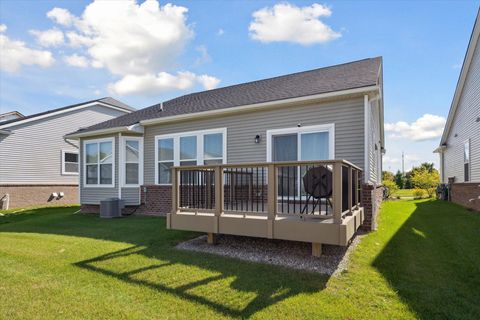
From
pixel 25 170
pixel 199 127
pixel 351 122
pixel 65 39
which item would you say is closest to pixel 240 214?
pixel 351 122

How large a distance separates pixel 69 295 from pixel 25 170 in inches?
581

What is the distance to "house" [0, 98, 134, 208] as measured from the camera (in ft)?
48.5

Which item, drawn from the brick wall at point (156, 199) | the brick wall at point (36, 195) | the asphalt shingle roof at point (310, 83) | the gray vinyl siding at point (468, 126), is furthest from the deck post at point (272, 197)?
the brick wall at point (36, 195)

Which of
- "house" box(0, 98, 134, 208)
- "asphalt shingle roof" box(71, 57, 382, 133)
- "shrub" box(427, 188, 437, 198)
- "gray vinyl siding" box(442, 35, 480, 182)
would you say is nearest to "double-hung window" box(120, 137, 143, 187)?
"asphalt shingle roof" box(71, 57, 382, 133)

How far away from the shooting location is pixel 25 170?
15359mm

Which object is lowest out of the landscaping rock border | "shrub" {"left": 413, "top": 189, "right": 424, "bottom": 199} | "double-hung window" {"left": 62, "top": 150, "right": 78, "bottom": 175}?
"shrub" {"left": 413, "top": 189, "right": 424, "bottom": 199}

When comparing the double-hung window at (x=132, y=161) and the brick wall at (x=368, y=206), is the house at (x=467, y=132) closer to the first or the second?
the brick wall at (x=368, y=206)

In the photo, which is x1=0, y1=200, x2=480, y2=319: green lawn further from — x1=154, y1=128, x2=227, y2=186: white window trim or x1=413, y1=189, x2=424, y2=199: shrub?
x1=413, y1=189, x2=424, y2=199: shrub

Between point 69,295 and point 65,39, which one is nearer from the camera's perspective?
point 69,295

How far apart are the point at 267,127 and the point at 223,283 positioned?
5347mm

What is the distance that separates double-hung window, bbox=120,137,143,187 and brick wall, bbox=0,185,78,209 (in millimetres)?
8063

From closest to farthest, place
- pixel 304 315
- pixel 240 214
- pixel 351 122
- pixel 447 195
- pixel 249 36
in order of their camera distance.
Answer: pixel 304 315
pixel 240 214
pixel 351 122
pixel 249 36
pixel 447 195

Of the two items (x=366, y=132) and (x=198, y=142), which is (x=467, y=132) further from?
(x=198, y=142)

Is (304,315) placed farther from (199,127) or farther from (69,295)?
(199,127)
